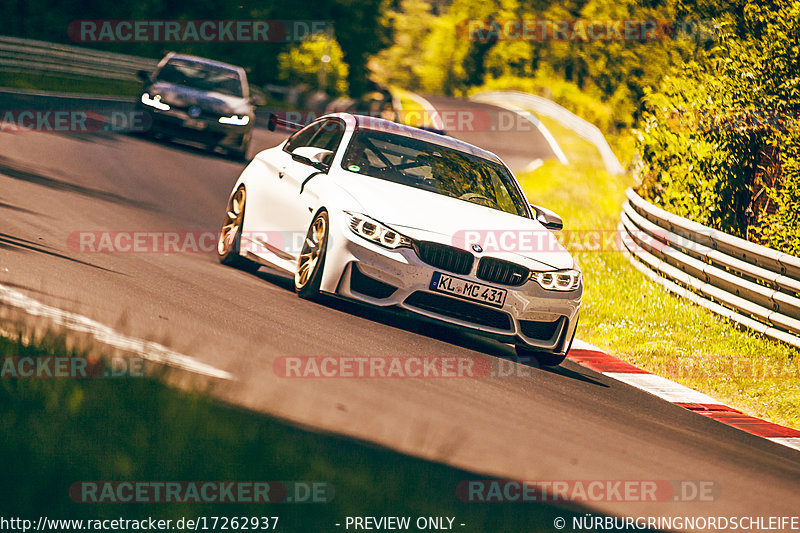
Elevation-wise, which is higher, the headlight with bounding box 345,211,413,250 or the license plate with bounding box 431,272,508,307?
the headlight with bounding box 345,211,413,250

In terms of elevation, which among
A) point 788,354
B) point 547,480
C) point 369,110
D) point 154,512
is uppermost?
point 154,512

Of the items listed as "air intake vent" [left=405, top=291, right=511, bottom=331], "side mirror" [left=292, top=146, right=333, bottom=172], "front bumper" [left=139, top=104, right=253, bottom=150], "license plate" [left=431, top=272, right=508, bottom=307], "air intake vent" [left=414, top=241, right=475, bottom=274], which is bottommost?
"front bumper" [left=139, top=104, right=253, bottom=150]

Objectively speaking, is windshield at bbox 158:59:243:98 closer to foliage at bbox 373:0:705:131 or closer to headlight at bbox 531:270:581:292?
headlight at bbox 531:270:581:292

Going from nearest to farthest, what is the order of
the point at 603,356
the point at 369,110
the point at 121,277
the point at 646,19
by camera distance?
the point at 121,277 → the point at 603,356 → the point at 646,19 → the point at 369,110

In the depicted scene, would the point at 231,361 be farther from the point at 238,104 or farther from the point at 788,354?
the point at 238,104

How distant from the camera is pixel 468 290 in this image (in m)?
8.10

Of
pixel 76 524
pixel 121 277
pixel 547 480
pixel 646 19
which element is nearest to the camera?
pixel 76 524

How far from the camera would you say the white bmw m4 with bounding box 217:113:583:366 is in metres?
8.06

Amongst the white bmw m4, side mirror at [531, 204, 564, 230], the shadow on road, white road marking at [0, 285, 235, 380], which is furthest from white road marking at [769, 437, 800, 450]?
the shadow on road

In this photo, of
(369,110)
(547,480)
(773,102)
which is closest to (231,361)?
(547,480)

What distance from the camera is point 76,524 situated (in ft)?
11.2

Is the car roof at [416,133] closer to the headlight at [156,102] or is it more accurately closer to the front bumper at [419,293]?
the front bumper at [419,293]

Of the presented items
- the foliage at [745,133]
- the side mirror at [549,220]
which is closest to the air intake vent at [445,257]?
the side mirror at [549,220]

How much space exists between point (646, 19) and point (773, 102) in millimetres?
16875
